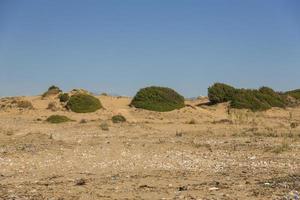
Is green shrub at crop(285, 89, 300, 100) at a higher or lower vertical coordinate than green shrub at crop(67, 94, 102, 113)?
higher

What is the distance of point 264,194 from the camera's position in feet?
31.8

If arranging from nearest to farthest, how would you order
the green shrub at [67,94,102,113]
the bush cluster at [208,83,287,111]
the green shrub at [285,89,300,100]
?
the green shrub at [67,94,102,113]
the bush cluster at [208,83,287,111]
the green shrub at [285,89,300,100]

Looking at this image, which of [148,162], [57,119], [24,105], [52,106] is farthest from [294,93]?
[148,162]

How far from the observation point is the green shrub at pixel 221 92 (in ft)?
137

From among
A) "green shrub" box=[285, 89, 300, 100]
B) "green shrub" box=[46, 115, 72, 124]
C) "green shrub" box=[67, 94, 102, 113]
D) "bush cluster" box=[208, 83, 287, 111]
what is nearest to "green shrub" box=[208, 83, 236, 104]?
"bush cluster" box=[208, 83, 287, 111]

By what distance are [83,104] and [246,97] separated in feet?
37.1

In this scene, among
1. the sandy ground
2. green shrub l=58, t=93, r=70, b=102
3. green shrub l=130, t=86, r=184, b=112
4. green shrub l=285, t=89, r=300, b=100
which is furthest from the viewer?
green shrub l=285, t=89, r=300, b=100

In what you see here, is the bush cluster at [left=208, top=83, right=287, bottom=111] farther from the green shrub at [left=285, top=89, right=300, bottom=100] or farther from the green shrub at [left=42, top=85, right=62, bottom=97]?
the green shrub at [left=42, top=85, right=62, bottom=97]

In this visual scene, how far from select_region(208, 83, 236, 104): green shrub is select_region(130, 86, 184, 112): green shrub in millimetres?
2488

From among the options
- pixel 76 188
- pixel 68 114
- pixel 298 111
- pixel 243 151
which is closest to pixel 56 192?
pixel 76 188

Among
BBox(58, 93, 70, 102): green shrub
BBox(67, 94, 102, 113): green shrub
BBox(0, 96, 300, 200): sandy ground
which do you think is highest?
BBox(58, 93, 70, 102): green shrub

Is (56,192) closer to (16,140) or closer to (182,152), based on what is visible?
(182,152)

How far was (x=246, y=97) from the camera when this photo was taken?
39875 millimetres

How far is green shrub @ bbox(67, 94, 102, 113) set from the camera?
124ft
